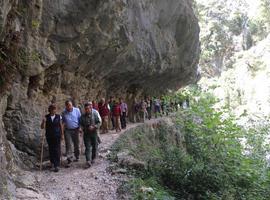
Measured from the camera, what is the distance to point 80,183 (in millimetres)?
8367

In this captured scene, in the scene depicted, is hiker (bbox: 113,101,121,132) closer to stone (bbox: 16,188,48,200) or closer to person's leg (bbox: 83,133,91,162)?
person's leg (bbox: 83,133,91,162)

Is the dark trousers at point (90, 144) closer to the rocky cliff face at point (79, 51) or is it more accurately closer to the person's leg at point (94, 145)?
the person's leg at point (94, 145)

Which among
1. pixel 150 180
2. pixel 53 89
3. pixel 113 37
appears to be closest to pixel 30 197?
pixel 150 180

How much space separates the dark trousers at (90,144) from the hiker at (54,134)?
0.67 m

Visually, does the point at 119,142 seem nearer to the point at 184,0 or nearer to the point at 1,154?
the point at 1,154

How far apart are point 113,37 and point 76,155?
6041 mm

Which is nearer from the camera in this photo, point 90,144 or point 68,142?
point 90,144

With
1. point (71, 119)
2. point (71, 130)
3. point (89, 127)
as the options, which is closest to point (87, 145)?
point (89, 127)

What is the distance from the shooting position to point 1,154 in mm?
6746

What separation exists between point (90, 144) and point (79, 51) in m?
5.03

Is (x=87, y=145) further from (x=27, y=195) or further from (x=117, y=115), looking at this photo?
(x=117, y=115)

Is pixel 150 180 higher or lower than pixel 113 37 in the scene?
lower

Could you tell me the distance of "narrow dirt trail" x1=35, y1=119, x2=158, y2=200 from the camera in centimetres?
778

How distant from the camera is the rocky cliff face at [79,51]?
9523 millimetres
